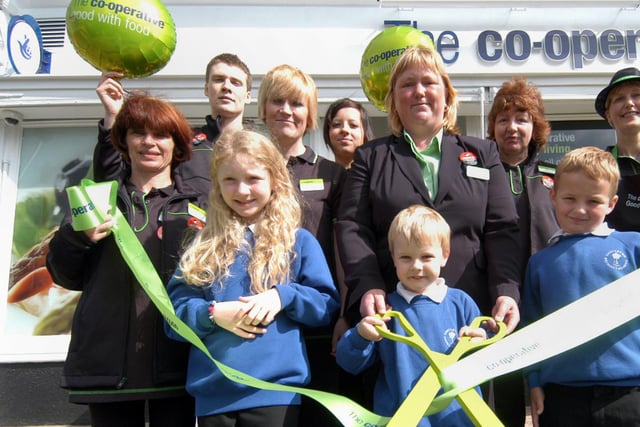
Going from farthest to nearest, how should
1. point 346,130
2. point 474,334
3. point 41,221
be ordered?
point 41,221 < point 346,130 < point 474,334

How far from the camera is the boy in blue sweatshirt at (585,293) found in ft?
6.89

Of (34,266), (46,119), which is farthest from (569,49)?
(34,266)

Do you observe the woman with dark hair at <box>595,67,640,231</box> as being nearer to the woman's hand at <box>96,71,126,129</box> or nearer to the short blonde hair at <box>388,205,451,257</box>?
the short blonde hair at <box>388,205,451,257</box>

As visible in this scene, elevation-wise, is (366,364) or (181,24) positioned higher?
(181,24)

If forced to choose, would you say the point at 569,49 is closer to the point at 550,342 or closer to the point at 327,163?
the point at 327,163

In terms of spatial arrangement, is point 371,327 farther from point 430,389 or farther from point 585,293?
point 585,293

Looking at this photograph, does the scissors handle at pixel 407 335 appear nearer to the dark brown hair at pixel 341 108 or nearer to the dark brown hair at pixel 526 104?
the dark brown hair at pixel 526 104

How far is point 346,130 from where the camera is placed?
12.4 feet

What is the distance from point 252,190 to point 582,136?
5630 mm

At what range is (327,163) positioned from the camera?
3.05 meters

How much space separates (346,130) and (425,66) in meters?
1.30

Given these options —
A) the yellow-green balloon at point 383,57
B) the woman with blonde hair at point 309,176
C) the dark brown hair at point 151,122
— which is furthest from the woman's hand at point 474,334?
the yellow-green balloon at point 383,57

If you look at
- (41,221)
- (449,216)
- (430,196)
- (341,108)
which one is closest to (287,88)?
(341,108)

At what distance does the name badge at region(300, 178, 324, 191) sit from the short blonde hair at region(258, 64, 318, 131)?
1.41 ft
